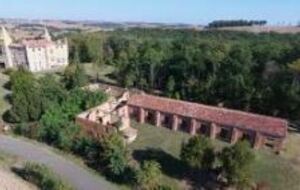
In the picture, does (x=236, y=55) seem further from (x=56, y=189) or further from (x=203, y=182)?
(x=56, y=189)

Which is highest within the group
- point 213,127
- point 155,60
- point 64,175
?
point 155,60

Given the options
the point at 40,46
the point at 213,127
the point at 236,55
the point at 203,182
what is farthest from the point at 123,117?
the point at 40,46

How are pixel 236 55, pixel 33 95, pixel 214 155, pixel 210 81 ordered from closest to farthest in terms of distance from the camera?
pixel 214 155
pixel 33 95
pixel 210 81
pixel 236 55

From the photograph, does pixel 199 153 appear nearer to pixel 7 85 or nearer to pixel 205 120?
pixel 205 120

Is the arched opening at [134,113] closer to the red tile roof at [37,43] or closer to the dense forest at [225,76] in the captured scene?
the dense forest at [225,76]

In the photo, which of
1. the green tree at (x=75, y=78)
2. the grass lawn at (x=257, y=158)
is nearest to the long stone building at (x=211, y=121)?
the grass lawn at (x=257, y=158)

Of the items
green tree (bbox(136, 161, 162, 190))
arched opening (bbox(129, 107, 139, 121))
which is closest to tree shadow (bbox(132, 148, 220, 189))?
green tree (bbox(136, 161, 162, 190))

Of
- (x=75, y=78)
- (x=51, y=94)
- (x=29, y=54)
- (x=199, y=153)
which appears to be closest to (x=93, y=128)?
(x=51, y=94)
